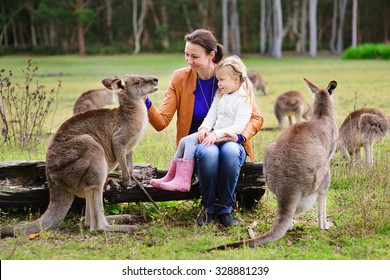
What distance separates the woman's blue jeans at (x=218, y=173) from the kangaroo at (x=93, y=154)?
0.55 m

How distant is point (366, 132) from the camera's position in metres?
5.98

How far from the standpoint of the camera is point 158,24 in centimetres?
4291

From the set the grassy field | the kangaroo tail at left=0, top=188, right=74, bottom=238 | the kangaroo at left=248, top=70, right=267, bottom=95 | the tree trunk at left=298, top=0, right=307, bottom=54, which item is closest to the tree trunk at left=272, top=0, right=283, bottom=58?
the tree trunk at left=298, top=0, right=307, bottom=54

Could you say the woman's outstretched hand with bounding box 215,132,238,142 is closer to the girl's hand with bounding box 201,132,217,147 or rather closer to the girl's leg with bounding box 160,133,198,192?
the girl's hand with bounding box 201,132,217,147

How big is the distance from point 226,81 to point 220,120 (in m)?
0.29

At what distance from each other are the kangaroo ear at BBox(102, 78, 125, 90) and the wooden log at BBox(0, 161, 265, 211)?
67 centimetres

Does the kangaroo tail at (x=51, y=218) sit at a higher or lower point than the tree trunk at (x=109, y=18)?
lower

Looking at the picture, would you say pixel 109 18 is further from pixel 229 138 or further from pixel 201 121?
pixel 229 138

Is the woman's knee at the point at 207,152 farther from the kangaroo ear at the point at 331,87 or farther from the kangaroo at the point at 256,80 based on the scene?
the kangaroo at the point at 256,80

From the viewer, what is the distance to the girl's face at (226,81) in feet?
14.1

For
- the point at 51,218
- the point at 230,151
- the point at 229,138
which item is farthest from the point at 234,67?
the point at 51,218

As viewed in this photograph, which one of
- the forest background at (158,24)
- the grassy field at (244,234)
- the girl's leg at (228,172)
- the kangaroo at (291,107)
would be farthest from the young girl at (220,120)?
the forest background at (158,24)
